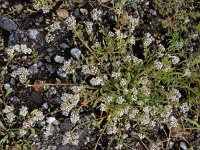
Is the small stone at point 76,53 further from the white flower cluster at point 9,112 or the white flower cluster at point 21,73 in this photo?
the white flower cluster at point 9,112

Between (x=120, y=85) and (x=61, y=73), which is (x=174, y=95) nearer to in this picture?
(x=120, y=85)

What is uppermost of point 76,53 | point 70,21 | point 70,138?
point 70,21

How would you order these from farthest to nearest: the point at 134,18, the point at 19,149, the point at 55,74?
the point at 134,18, the point at 55,74, the point at 19,149

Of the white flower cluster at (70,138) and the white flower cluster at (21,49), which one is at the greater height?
the white flower cluster at (21,49)

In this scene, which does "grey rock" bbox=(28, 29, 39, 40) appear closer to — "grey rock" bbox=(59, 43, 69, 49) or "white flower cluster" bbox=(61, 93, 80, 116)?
"grey rock" bbox=(59, 43, 69, 49)

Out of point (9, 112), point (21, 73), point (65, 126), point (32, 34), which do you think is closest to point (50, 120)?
point (65, 126)

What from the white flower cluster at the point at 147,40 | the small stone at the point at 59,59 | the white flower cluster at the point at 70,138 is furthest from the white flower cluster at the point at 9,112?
the white flower cluster at the point at 147,40

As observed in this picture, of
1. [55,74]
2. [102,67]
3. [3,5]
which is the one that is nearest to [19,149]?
[55,74]

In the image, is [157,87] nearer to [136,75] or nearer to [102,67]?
[136,75]
